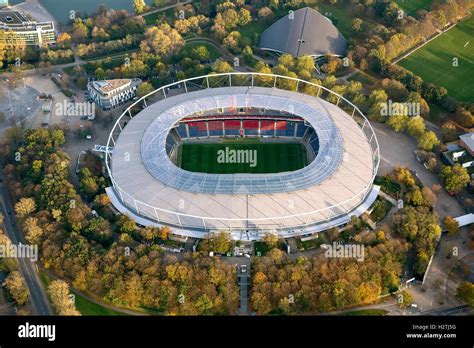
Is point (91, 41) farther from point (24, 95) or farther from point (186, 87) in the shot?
point (186, 87)

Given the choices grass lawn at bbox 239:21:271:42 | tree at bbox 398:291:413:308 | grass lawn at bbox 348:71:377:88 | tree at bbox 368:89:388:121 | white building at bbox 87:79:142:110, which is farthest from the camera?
grass lawn at bbox 239:21:271:42

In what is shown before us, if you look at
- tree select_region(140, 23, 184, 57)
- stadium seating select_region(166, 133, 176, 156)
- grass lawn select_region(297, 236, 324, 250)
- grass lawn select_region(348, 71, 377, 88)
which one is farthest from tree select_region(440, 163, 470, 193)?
tree select_region(140, 23, 184, 57)

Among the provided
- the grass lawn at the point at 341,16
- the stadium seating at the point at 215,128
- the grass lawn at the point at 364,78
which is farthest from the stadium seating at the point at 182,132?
the grass lawn at the point at 341,16

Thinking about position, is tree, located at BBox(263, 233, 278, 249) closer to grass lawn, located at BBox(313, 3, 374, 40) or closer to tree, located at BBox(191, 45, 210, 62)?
tree, located at BBox(191, 45, 210, 62)

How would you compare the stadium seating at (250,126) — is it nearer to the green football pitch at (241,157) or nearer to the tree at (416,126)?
the green football pitch at (241,157)

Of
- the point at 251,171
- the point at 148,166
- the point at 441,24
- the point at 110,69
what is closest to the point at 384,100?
the point at 251,171

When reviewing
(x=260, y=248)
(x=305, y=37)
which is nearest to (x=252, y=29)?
(x=305, y=37)

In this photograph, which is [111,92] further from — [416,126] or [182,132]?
[416,126]
